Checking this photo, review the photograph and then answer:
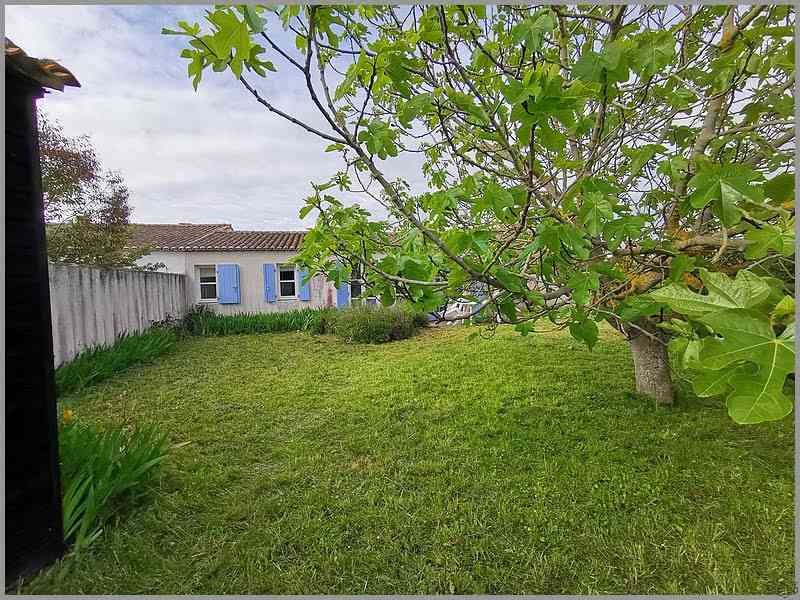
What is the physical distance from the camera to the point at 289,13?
1180 mm

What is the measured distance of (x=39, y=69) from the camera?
1640mm

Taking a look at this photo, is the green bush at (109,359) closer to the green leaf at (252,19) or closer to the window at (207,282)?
the window at (207,282)

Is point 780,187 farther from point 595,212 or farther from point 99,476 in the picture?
point 99,476

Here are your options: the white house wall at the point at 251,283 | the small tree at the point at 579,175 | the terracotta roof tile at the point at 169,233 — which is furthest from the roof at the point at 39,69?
the terracotta roof tile at the point at 169,233

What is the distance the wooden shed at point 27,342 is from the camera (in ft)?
5.55

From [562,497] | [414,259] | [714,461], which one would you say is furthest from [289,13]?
[714,461]

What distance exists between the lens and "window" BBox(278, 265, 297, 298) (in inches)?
504

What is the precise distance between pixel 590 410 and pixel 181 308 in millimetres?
11175

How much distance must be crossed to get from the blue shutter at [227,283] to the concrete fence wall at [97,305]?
2.40 metres

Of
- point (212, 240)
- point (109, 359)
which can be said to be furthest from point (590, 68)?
point (212, 240)

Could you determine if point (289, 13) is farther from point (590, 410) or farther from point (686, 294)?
point (590, 410)

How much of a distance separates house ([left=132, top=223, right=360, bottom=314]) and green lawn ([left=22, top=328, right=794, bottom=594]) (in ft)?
25.6

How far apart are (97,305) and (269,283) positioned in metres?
6.21

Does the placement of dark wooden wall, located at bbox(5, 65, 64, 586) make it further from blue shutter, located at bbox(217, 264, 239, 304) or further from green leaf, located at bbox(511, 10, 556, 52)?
blue shutter, located at bbox(217, 264, 239, 304)
